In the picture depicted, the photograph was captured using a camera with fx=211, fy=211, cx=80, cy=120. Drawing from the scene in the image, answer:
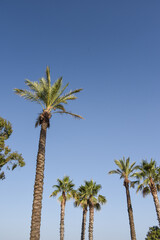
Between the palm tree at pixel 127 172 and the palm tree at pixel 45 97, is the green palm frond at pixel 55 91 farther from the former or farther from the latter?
the palm tree at pixel 127 172

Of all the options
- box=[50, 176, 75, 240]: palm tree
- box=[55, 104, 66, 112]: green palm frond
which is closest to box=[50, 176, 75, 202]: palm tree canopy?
box=[50, 176, 75, 240]: palm tree

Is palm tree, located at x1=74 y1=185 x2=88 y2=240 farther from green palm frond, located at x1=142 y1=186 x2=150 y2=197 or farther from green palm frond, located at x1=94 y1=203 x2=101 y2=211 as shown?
green palm frond, located at x1=142 y1=186 x2=150 y2=197

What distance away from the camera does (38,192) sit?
13016 mm

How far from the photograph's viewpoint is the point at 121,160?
32.5 m

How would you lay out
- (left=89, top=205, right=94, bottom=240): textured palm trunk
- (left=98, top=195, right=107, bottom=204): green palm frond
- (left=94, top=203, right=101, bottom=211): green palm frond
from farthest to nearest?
(left=94, top=203, right=101, bottom=211): green palm frond, (left=98, top=195, right=107, bottom=204): green palm frond, (left=89, top=205, right=94, bottom=240): textured palm trunk

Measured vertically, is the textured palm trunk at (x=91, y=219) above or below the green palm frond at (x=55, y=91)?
below

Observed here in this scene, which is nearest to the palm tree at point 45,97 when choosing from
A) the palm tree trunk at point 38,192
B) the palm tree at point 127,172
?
the palm tree trunk at point 38,192

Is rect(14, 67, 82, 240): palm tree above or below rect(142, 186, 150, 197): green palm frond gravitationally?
above

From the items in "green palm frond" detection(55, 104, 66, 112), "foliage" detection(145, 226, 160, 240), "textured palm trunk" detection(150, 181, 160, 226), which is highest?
"green palm frond" detection(55, 104, 66, 112)

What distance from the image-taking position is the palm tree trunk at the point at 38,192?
39.1 ft

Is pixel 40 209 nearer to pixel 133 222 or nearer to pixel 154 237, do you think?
pixel 133 222

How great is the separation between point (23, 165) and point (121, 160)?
15.4 m

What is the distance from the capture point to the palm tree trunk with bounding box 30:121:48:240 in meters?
11.9

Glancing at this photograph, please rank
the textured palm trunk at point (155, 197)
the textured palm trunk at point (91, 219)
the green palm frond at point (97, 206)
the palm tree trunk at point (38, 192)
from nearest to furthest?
the palm tree trunk at point (38, 192) < the textured palm trunk at point (155, 197) < the textured palm trunk at point (91, 219) < the green palm frond at point (97, 206)
